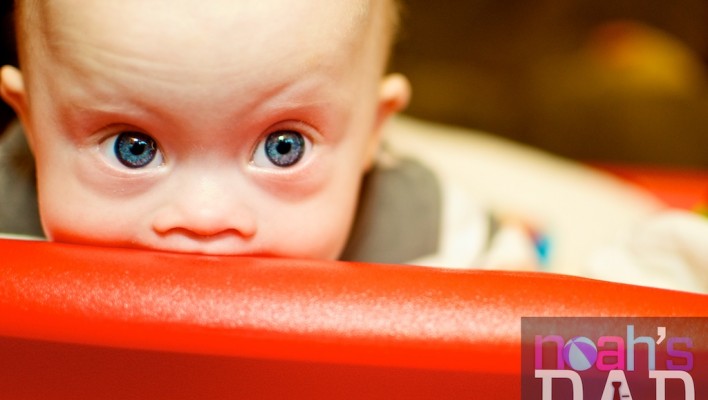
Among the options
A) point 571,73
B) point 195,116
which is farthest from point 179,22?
point 571,73

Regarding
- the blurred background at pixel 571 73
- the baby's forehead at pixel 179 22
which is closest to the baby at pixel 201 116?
the baby's forehead at pixel 179 22

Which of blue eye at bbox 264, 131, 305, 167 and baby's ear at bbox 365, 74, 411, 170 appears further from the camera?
baby's ear at bbox 365, 74, 411, 170

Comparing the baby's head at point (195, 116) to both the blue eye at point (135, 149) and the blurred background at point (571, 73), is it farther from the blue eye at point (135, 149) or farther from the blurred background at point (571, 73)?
the blurred background at point (571, 73)

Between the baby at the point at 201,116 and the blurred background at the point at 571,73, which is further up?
the blurred background at the point at 571,73

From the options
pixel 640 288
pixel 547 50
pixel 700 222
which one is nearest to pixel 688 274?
pixel 700 222

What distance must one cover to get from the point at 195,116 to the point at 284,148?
70mm

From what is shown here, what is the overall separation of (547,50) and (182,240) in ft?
5.24

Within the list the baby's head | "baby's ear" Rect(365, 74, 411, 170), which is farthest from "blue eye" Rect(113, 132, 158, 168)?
"baby's ear" Rect(365, 74, 411, 170)

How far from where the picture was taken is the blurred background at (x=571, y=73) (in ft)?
4.83

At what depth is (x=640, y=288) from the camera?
407 millimetres

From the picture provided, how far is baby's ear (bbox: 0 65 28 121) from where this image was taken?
0.54 m

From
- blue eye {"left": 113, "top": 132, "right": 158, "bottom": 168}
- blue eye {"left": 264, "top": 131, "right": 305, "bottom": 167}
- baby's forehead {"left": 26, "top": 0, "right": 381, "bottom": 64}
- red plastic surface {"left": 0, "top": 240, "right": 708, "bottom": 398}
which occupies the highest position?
baby's forehead {"left": 26, "top": 0, "right": 381, "bottom": 64}

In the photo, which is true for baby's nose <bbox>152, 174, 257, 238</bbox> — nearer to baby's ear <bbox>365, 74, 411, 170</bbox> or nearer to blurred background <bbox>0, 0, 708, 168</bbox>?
baby's ear <bbox>365, 74, 411, 170</bbox>

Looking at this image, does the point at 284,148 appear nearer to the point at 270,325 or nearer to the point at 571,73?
the point at 270,325
